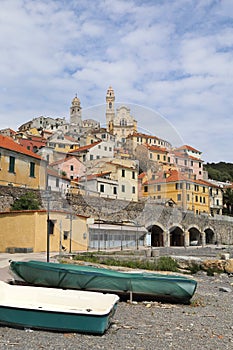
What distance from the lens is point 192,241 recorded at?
5275 cm

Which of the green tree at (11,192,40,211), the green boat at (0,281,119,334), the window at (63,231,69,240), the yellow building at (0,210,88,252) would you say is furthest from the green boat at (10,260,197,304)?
the green tree at (11,192,40,211)

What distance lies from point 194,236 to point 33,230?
3447cm

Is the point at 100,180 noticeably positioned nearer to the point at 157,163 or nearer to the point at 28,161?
the point at 157,163

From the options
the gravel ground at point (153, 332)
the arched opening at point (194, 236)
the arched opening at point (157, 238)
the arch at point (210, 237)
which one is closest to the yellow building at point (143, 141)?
the gravel ground at point (153, 332)

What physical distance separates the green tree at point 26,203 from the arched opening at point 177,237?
22606mm

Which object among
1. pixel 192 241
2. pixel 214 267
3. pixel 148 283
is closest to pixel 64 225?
pixel 214 267

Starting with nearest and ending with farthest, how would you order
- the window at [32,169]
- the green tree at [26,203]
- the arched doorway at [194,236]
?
the green tree at [26,203] → the window at [32,169] → the arched doorway at [194,236]

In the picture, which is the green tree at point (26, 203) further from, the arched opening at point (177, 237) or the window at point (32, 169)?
the arched opening at point (177, 237)

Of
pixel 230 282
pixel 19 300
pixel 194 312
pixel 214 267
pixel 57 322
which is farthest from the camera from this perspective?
pixel 214 267

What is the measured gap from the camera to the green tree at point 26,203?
29375 mm

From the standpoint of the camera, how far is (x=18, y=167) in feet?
107

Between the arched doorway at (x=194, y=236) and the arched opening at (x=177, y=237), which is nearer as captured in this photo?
the arched opening at (x=177, y=237)

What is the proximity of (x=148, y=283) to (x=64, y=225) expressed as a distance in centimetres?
1571

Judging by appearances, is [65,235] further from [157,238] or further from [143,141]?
[157,238]
